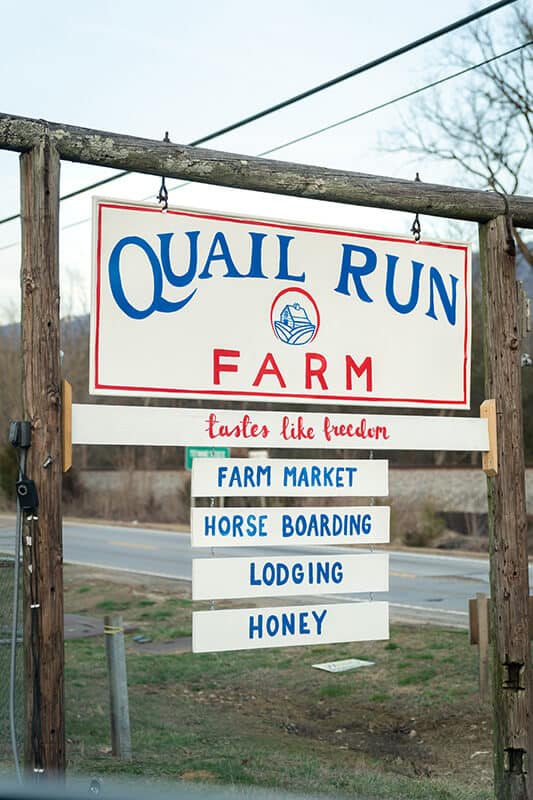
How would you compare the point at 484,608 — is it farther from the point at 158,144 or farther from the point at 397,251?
the point at 158,144

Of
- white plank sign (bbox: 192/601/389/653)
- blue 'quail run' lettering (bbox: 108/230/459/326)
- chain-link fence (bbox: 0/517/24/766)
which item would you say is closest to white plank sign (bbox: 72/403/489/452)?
blue 'quail run' lettering (bbox: 108/230/459/326)

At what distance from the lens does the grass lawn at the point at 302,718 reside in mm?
6902

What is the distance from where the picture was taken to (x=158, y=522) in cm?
3962

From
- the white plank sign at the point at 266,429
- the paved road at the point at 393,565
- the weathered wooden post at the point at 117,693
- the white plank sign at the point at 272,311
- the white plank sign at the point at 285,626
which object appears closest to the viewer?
the white plank sign at the point at 266,429

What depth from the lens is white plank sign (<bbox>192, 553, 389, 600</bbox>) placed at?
212 inches

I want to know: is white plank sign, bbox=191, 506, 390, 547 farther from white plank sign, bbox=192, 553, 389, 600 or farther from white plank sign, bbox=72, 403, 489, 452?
white plank sign, bbox=72, 403, 489, 452

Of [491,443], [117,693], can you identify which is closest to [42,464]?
[491,443]

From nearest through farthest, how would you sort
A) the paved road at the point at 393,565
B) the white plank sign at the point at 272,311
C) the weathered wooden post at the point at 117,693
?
the white plank sign at the point at 272,311 < the weathered wooden post at the point at 117,693 < the paved road at the point at 393,565

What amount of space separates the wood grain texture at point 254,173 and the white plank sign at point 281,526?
1.64m

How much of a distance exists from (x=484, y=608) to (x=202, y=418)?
457 centimetres

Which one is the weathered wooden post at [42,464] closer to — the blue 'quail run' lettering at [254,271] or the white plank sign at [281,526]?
the blue 'quail run' lettering at [254,271]

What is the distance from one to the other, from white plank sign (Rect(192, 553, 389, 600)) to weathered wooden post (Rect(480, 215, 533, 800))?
690mm

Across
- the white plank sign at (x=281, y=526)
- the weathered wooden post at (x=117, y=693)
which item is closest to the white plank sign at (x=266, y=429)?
the white plank sign at (x=281, y=526)

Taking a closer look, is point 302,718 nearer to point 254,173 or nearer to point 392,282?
point 392,282
